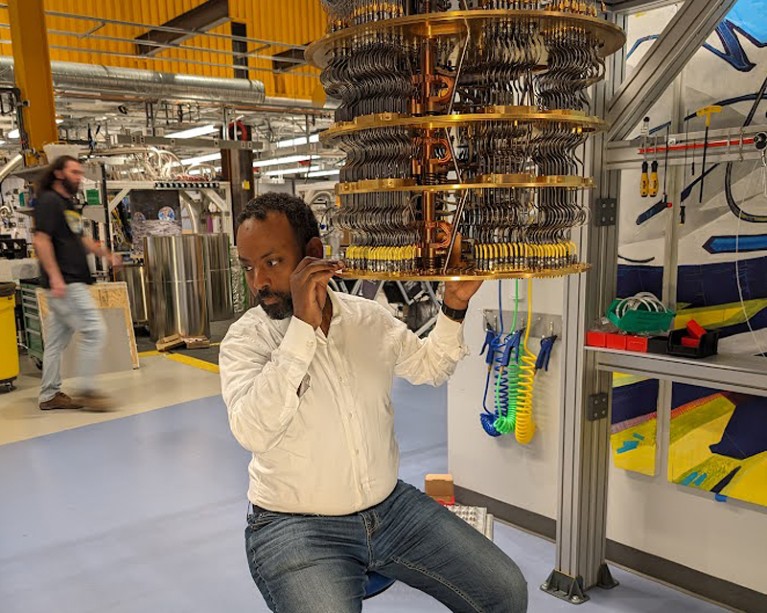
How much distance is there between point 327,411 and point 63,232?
2812mm

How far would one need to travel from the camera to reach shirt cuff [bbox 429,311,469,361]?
1547 millimetres

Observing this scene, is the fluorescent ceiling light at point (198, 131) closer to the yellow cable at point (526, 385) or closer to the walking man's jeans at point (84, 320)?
the walking man's jeans at point (84, 320)

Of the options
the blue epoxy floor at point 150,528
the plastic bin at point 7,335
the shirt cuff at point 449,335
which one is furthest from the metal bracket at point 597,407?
the plastic bin at point 7,335

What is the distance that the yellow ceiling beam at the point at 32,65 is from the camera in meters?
3.94

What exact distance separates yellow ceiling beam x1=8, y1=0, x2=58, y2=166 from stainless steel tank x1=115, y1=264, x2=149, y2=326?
323cm

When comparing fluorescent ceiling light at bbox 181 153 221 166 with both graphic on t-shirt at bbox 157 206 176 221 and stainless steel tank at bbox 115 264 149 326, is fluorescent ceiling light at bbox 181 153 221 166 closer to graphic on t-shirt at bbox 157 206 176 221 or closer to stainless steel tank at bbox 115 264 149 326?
graphic on t-shirt at bbox 157 206 176 221

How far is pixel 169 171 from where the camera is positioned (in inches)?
308

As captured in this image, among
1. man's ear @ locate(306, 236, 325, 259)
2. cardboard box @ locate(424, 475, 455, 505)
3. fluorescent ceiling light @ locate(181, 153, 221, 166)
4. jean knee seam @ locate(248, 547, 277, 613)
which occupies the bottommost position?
cardboard box @ locate(424, 475, 455, 505)

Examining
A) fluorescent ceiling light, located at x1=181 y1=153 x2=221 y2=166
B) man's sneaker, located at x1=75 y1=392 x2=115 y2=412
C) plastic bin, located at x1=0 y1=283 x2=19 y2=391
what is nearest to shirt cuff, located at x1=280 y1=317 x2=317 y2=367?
man's sneaker, located at x1=75 y1=392 x2=115 y2=412

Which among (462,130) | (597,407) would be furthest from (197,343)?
(462,130)

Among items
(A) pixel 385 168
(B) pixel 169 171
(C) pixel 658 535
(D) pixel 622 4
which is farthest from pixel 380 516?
(B) pixel 169 171

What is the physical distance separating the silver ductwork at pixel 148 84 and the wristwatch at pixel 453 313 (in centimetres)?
528

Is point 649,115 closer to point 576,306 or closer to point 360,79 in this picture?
point 576,306

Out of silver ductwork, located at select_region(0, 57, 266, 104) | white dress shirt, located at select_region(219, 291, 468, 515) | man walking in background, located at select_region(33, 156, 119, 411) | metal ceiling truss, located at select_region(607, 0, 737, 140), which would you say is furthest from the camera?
silver ductwork, located at select_region(0, 57, 266, 104)
